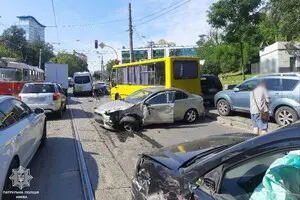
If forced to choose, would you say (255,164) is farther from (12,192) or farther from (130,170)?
(130,170)

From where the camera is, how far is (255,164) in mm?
2590

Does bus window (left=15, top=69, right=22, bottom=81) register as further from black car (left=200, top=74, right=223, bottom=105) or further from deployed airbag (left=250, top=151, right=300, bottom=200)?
deployed airbag (left=250, top=151, right=300, bottom=200)

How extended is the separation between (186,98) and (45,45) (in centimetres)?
7006

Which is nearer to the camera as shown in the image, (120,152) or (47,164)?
(47,164)

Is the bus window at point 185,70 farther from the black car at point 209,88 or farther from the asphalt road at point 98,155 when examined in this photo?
the asphalt road at point 98,155

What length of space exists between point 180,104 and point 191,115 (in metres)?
0.72

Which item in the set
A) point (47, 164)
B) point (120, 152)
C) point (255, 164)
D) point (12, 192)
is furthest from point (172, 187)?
point (120, 152)

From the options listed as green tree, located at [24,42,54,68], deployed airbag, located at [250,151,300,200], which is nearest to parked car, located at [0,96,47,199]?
deployed airbag, located at [250,151,300,200]

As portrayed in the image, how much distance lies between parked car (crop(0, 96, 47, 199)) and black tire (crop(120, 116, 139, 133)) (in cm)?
361

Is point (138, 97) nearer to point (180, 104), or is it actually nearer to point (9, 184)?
point (180, 104)

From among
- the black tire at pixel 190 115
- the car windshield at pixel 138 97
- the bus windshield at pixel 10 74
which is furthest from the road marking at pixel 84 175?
the bus windshield at pixel 10 74

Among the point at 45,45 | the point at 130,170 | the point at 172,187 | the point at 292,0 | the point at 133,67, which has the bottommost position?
Answer: the point at 130,170

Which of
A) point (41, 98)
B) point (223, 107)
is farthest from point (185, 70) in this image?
point (41, 98)

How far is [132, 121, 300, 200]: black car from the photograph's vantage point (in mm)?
2102
